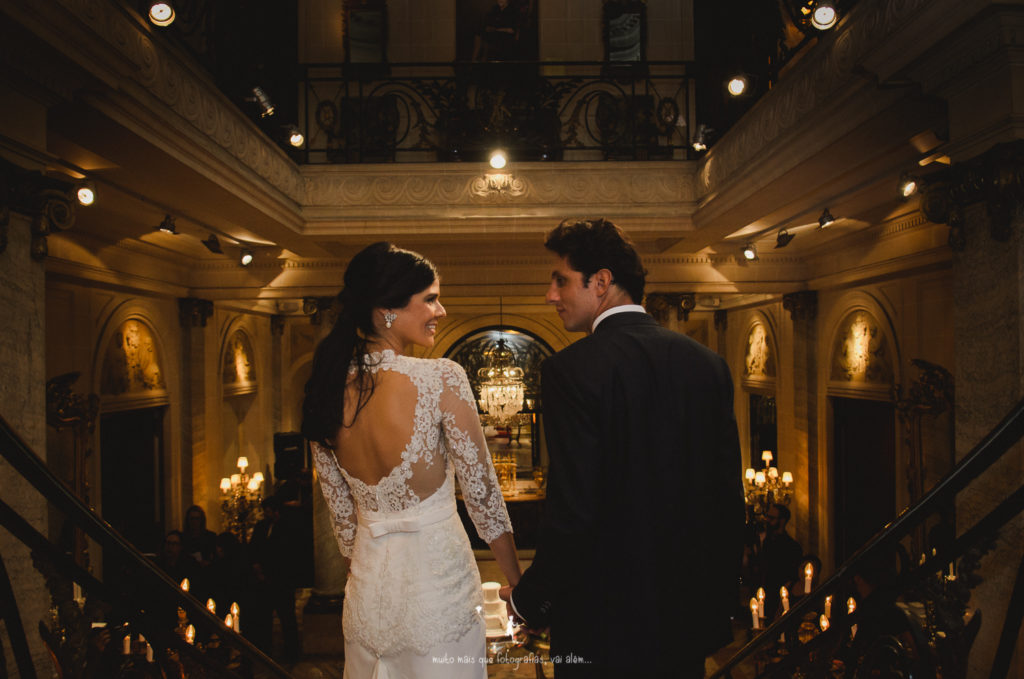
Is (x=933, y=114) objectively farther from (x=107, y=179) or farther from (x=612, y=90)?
(x=107, y=179)

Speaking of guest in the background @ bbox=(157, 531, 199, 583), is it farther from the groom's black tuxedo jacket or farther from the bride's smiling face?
the groom's black tuxedo jacket

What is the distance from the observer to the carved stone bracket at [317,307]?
7.60 m

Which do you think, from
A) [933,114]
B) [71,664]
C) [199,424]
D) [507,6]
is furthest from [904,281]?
[199,424]

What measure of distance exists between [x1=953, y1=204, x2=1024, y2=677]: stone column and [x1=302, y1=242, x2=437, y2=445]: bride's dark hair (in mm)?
2198

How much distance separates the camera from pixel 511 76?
22.6 ft

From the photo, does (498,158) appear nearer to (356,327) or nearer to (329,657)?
(356,327)

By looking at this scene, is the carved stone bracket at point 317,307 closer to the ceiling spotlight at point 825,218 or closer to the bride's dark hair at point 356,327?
the ceiling spotlight at point 825,218

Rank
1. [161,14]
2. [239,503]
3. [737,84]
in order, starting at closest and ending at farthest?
1. [161,14]
2. [737,84]
3. [239,503]

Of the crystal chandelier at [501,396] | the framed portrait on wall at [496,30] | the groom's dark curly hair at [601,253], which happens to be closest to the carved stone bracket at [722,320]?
the crystal chandelier at [501,396]

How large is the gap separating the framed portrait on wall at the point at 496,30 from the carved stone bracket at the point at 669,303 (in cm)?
328

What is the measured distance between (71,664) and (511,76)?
21.9 feet

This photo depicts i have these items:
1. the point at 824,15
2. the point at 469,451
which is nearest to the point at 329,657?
the point at 469,451

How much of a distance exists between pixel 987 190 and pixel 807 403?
6.07 m

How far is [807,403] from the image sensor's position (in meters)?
7.91
